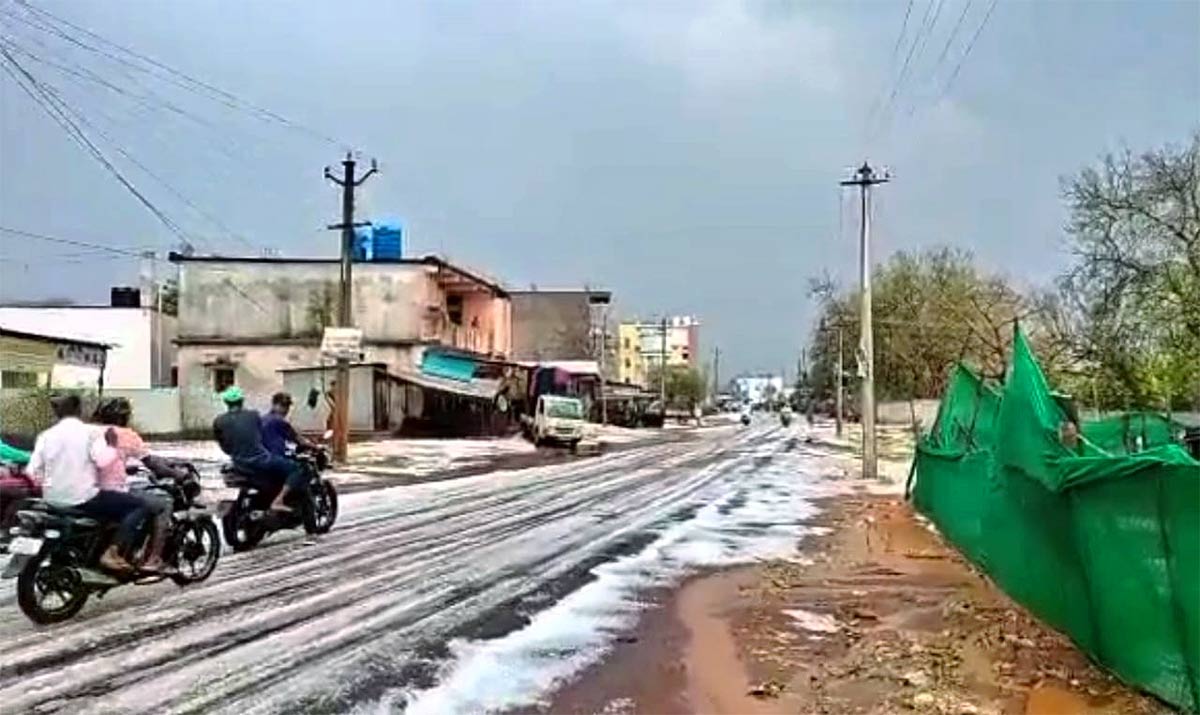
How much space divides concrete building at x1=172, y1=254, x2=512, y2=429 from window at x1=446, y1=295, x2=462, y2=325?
15.8 ft

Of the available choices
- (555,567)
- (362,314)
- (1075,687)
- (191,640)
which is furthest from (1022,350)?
(362,314)

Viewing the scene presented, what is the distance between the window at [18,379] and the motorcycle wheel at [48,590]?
27.9m

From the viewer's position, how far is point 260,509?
14656 mm

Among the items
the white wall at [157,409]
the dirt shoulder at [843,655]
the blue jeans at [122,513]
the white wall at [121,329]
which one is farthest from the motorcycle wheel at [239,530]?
the white wall at [121,329]

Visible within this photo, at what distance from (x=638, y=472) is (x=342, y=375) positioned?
7.70 metres

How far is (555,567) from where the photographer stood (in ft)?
43.9

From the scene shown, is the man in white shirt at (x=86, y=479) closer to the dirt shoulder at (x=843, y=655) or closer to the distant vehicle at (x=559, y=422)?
the dirt shoulder at (x=843, y=655)

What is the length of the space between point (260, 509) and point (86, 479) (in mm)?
4656

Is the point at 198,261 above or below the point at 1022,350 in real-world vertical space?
above

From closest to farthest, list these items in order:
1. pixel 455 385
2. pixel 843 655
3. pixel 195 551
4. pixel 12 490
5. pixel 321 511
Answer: pixel 843 655 → pixel 195 551 → pixel 12 490 → pixel 321 511 → pixel 455 385

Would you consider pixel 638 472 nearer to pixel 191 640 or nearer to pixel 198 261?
pixel 191 640

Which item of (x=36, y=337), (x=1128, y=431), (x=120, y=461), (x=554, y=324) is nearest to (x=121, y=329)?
(x=36, y=337)

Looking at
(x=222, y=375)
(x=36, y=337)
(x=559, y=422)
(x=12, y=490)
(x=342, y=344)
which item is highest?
(x=36, y=337)

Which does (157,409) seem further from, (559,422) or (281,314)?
(559,422)
